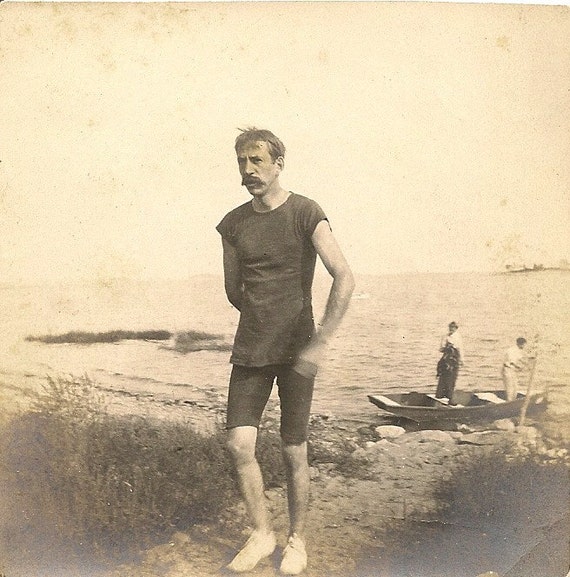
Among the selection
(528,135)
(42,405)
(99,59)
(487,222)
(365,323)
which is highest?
(99,59)

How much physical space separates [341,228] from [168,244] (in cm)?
69

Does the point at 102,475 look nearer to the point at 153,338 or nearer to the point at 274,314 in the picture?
the point at 153,338

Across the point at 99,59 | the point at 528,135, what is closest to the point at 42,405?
the point at 99,59

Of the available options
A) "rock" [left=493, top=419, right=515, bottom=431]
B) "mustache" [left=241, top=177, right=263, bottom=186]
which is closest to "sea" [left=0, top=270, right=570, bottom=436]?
"rock" [left=493, top=419, right=515, bottom=431]

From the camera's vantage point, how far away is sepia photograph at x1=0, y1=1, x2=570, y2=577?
2.60 meters

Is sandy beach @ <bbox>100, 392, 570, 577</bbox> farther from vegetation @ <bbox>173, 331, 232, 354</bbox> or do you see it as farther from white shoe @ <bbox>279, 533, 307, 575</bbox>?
vegetation @ <bbox>173, 331, 232, 354</bbox>

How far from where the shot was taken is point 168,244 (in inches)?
104

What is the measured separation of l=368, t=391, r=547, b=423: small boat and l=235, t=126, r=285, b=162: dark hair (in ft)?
3.35

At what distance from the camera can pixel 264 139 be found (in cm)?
260

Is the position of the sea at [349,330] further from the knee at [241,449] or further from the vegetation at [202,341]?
the knee at [241,449]

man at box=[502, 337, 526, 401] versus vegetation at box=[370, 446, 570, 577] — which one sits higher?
man at box=[502, 337, 526, 401]

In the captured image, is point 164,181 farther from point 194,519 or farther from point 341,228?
point 194,519

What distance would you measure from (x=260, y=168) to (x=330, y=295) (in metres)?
0.56

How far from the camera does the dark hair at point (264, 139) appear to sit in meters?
2.60
